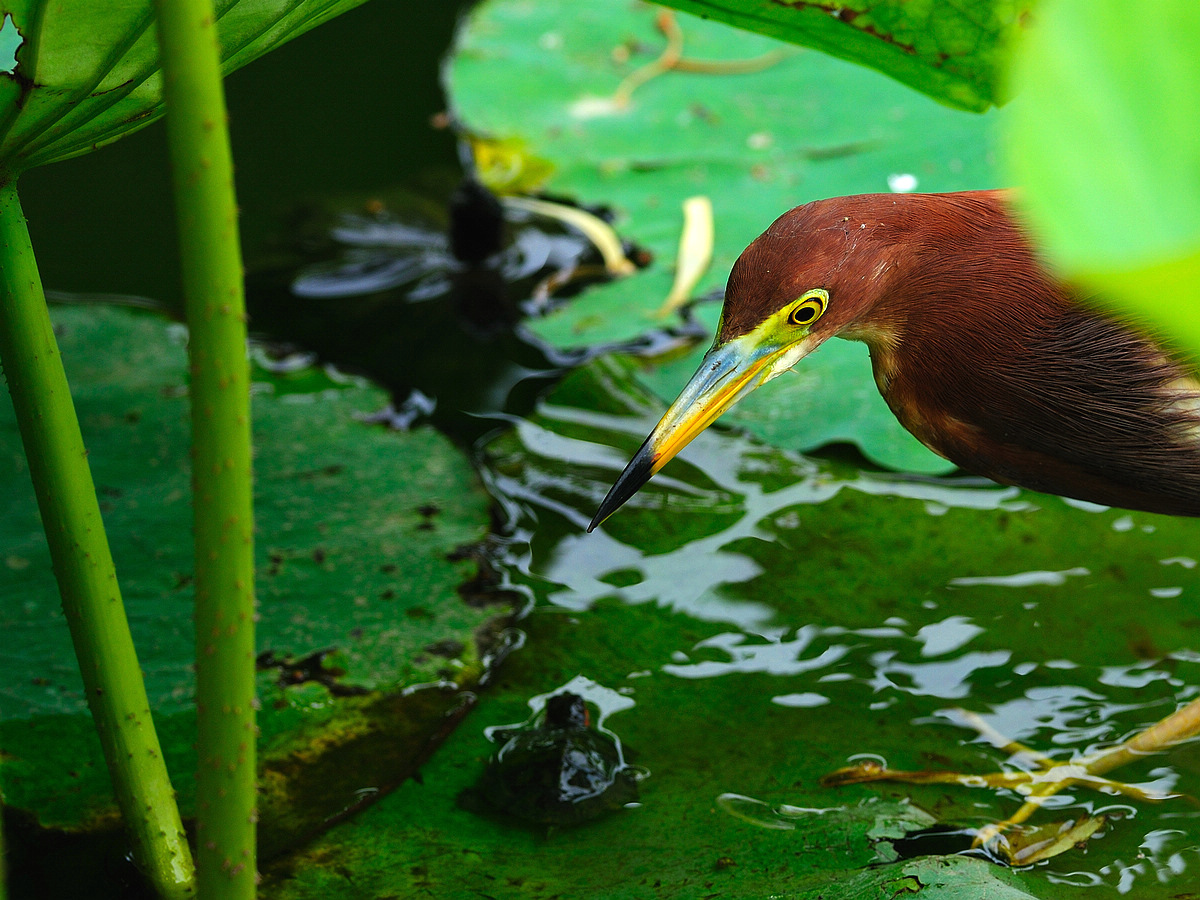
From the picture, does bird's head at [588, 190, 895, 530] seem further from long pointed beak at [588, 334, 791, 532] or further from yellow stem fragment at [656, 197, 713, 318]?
yellow stem fragment at [656, 197, 713, 318]

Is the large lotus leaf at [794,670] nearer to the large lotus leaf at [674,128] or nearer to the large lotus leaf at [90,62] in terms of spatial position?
the large lotus leaf at [674,128]

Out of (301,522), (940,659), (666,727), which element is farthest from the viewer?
(301,522)

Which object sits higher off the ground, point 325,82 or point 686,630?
point 325,82

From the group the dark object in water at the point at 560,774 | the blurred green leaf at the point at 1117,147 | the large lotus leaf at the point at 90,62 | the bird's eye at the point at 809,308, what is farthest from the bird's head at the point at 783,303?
the blurred green leaf at the point at 1117,147

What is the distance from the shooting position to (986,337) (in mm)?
1684

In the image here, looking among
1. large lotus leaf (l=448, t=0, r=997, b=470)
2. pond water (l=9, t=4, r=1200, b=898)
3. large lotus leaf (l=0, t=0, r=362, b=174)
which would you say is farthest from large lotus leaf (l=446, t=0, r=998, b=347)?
large lotus leaf (l=0, t=0, r=362, b=174)

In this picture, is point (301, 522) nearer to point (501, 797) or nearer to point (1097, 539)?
point (501, 797)

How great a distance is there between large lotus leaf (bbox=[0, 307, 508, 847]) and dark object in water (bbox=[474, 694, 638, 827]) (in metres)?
0.16

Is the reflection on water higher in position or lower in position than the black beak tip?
lower

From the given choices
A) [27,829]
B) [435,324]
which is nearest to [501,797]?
[27,829]

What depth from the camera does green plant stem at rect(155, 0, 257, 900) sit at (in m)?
0.82

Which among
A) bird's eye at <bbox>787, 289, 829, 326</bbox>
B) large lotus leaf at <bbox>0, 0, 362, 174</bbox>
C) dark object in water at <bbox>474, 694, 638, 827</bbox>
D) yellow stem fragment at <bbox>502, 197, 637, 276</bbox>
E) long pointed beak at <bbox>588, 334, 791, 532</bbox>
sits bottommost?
dark object in water at <bbox>474, 694, 638, 827</bbox>

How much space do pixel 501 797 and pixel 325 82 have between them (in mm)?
3097

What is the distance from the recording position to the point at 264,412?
2.50 metres
